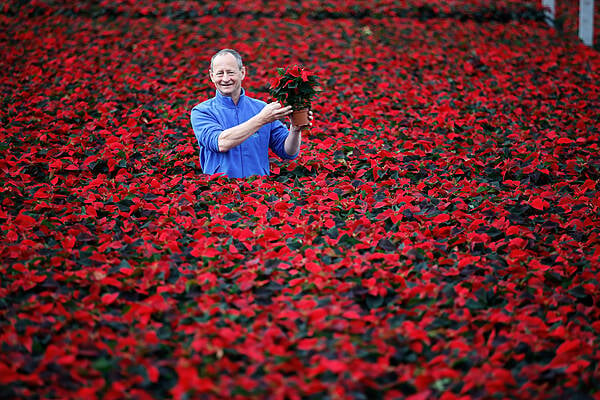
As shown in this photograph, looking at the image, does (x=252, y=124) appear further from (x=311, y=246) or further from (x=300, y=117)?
(x=311, y=246)

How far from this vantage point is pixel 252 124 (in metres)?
2.93

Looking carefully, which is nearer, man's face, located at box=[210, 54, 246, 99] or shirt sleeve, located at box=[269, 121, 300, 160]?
man's face, located at box=[210, 54, 246, 99]

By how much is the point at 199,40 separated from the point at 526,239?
188 inches

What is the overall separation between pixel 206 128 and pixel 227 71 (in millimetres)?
Answer: 354

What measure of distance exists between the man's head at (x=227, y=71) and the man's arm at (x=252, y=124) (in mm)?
283

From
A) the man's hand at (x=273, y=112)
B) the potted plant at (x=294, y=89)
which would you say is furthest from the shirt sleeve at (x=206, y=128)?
the potted plant at (x=294, y=89)

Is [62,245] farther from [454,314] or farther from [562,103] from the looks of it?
[562,103]

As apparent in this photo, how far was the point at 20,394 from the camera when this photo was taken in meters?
1.67

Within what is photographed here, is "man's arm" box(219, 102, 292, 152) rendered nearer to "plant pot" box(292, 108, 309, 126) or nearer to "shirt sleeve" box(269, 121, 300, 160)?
"plant pot" box(292, 108, 309, 126)

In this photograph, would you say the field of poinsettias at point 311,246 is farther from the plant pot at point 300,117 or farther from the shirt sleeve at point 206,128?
the plant pot at point 300,117

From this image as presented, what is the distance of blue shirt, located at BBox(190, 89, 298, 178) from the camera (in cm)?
312

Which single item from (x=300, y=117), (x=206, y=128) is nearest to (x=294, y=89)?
(x=300, y=117)

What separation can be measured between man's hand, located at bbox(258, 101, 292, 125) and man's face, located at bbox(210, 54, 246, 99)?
1.05 feet

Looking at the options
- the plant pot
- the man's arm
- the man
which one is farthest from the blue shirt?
the plant pot
